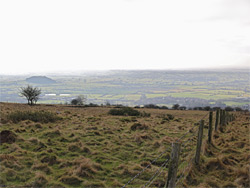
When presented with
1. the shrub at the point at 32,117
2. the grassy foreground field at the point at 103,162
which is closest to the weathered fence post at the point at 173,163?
the grassy foreground field at the point at 103,162

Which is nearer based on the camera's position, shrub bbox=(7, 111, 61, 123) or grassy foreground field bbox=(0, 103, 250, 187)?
grassy foreground field bbox=(0, 103, 250, 187)

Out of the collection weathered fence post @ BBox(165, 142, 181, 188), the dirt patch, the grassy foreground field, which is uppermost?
weathered fence post @ BBox(165, 142, 181, 188)

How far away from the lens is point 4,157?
7363 millimetres

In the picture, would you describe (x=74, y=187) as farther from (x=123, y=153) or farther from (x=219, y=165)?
(x=219, y=165)

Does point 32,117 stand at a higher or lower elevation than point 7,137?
lower

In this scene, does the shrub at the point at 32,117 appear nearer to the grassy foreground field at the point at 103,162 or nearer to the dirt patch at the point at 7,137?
the grassy foreground field at the point at 103,162

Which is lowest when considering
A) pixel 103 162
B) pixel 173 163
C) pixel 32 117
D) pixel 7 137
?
pixel 103 162

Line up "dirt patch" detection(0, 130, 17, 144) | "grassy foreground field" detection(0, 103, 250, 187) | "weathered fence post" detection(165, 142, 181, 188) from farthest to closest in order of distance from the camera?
1. "dirt patch" detection(0, 130, 17, 144)
2. "grassy foreground field" detection(0, 103, 250, 187)
3. "weathered fence post" detection(165, 142, 181, 188)

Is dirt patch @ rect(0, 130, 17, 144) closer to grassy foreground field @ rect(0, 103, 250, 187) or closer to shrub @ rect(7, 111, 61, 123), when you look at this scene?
grassy foreground field @ rect(0, 103, 250, 187)

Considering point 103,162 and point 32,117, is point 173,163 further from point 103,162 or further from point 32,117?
point 32,117

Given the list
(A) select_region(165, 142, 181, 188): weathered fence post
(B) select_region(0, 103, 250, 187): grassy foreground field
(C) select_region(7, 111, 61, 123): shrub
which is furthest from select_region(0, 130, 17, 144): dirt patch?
(A) select_region(165, 142, 181, 188): weathered fence post

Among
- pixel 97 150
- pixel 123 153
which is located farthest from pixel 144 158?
pixel 97 150

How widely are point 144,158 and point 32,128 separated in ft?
27.5

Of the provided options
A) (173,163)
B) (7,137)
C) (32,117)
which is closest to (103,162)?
(173,163)
